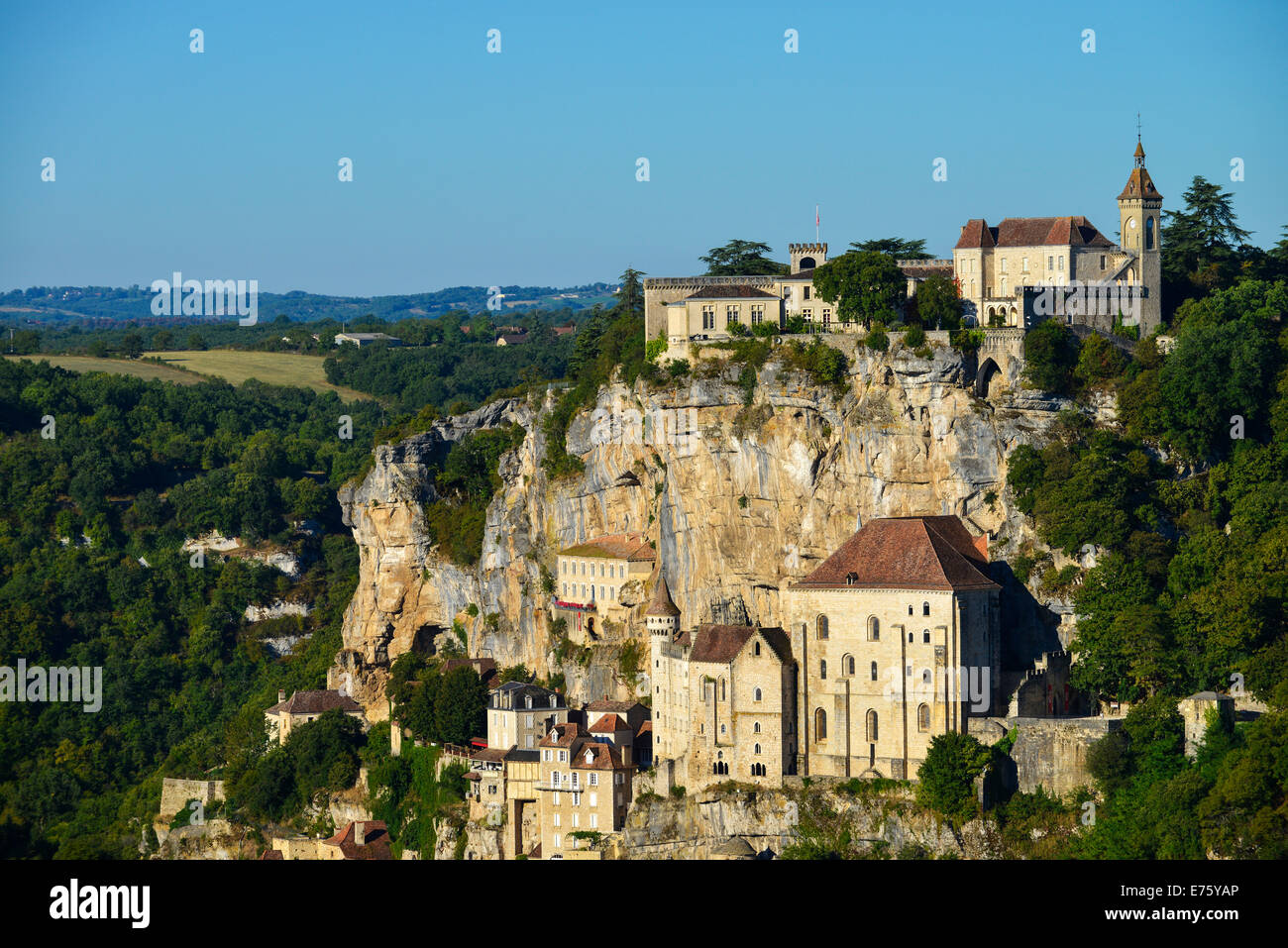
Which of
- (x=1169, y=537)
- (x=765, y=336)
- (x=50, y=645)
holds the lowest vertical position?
(x=50, y=645)

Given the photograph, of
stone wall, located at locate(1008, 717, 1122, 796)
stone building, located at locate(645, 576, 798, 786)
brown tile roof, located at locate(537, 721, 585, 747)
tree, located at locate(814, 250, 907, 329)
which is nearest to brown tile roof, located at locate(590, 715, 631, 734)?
brown tile roof, located at locate(537, 721, 585, 747)

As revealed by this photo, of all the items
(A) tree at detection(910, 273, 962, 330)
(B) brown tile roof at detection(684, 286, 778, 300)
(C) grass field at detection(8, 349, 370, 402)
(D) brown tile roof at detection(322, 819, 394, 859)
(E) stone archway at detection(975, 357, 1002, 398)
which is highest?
(B) brown tile roof at detection(684, 286, 778, 300)

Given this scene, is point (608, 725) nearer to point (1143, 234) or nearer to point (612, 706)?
point (612, 706)

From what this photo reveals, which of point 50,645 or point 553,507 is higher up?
point 553,507

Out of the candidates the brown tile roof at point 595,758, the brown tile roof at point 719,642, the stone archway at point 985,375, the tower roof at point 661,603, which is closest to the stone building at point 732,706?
the brown tile roof at point 719,642

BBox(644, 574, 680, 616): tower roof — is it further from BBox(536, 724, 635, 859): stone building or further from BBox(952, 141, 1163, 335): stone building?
BBox(952, 141, 1163, 335): stone building

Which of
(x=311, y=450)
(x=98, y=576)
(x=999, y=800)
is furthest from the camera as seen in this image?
(x=311, y=450)
